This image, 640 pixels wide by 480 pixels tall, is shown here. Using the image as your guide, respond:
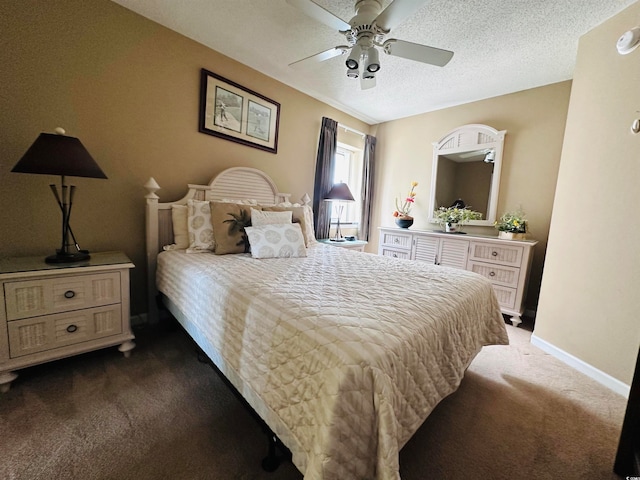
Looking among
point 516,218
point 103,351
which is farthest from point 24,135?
point 516,218

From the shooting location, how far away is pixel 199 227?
84.1 inches

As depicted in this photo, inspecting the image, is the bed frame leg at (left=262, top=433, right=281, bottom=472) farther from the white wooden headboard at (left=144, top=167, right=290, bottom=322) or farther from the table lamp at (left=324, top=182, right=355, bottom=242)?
the table lamp at (left=324, top=182, right=355, bottom=242)

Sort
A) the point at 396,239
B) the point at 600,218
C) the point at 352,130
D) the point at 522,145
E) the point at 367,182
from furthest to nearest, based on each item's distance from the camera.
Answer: the point at 367,182
the point at 352,130
the point at 396,239
the point at 522,145
the point at 600,218

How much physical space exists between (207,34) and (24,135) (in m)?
1.59

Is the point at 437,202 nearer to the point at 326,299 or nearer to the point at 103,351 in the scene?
the point at 326,299

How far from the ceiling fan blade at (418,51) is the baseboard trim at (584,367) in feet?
7.78

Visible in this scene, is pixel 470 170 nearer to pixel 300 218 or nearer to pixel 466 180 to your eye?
pixel 466 180

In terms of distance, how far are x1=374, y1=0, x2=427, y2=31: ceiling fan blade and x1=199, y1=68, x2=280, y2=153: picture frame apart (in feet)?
5.25

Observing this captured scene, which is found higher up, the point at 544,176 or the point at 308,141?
the point at 308,141

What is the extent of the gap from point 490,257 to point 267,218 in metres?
2.46

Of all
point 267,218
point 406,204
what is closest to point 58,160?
point 267,218

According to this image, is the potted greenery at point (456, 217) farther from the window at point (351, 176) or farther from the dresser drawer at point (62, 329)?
the dresser drawer at point (62, 329)

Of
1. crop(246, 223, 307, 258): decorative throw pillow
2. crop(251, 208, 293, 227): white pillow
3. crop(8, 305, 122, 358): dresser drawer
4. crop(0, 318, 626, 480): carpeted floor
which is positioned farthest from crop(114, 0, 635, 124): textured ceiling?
crop(0, 318, 626, 480): carpeted floor

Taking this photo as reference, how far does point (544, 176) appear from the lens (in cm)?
282
